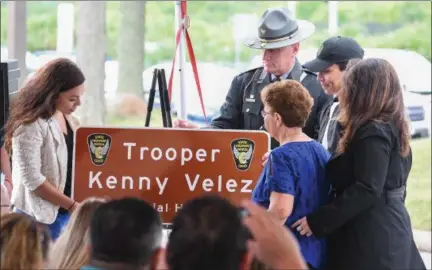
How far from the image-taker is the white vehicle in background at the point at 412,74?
7758 mm

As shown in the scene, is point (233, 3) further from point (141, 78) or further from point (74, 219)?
point (74, 219)

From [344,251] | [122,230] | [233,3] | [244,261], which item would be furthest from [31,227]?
[233,3]

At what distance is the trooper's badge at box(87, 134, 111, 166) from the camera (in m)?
4.41

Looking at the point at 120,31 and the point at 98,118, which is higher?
the point at 120,31

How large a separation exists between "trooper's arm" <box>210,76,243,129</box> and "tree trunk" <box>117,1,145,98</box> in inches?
90.6

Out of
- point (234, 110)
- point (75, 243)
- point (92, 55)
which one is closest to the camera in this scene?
point (75, 243)

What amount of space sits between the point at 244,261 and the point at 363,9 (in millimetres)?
5877

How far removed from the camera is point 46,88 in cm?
439

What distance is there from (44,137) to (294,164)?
1140 millimetres

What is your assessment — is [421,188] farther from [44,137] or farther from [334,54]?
[44,137]

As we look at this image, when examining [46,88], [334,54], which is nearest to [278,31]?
[334,54]

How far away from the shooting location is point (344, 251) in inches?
161

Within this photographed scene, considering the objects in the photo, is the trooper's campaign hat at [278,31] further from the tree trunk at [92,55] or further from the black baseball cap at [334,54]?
the tree trunk at [92,55]

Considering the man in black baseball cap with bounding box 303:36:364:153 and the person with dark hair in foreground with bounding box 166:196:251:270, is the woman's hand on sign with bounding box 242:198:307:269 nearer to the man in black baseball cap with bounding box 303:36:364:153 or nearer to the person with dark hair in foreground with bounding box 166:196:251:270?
the person with dark hair in foreground with bounding box 166:196:251:270
